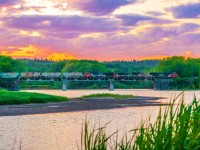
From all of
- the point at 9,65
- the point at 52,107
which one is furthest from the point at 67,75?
the point at 52,107

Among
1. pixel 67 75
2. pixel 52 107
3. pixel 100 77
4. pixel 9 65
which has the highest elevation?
pixel 9 65

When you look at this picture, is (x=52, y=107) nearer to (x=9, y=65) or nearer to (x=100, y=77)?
(x=100, y=77)

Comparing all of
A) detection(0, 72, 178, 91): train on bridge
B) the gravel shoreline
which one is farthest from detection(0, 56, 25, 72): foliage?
the gravel shoreline

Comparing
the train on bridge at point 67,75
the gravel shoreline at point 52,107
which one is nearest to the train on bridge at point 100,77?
the train on bridge at point 67,75

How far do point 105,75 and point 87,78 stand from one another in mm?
10817

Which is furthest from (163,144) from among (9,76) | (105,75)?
(105,75)

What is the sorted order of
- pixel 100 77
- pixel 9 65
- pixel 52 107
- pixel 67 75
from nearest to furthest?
pixel 52 107, pixel 67 75, pixel 100 77, pixel 9 65

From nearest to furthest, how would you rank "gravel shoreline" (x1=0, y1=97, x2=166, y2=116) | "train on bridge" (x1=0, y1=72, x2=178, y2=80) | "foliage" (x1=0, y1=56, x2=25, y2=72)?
1. "gravel shoreline" (x1=0, y1=97, x2=166, y2=116)
2. "train on bridge" (x1=0, y1=72, x2=178, y2=80)
3. "foliage" (x1=0, y1=56, x2=25, y2=72)

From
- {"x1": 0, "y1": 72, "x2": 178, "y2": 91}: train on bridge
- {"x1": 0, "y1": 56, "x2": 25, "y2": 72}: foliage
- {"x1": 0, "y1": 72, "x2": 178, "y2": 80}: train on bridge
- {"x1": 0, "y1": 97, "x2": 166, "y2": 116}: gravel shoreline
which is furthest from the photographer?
{"x1": 0, "y1": 56, "x2": 25, "y2": 72}: foliage

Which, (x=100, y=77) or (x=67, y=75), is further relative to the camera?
(x=100, y=77)

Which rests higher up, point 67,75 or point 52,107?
point 67,75

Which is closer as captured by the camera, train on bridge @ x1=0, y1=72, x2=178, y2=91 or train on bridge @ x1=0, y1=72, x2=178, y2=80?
train on bridge @ x1=0, y1=72, x2=178, y2=80

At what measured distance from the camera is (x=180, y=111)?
10.7 metres

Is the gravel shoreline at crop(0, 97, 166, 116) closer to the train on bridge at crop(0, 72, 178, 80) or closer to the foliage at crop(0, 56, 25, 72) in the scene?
the train on bridge at crop(0, 72, 178, 80)
